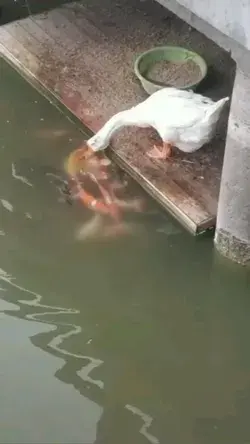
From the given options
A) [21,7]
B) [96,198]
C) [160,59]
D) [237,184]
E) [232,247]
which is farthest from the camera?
[21,7]

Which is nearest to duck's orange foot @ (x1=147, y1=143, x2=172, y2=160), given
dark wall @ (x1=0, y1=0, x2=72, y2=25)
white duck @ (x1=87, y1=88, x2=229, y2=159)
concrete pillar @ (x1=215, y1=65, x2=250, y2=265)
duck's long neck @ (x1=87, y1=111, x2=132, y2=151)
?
white duck @ (x1=87, y1=88, x2=229, y2=159)

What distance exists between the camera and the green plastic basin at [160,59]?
10.9 feet

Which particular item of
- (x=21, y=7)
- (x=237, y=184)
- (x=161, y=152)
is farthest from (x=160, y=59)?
(x=237, y=184)

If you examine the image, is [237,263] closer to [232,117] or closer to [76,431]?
[232,117]

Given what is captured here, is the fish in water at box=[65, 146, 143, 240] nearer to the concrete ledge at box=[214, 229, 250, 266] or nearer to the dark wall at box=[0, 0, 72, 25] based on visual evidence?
the concrete ledge at box=[214, 229, 250, 266]

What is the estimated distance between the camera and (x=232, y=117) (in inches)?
96.8

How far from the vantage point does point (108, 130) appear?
304cm

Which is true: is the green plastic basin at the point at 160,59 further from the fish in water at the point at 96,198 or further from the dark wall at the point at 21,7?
the dark wall at the point at 21,7

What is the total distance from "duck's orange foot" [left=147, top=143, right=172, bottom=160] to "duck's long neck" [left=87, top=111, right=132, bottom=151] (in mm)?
174

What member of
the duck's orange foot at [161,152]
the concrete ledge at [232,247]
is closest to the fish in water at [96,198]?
the duck's orange foot at [161,152]

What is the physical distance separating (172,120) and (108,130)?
31cm

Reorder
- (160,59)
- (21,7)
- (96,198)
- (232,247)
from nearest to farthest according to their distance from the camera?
(232,247)
(96,198)
(160,59)
(21,7)

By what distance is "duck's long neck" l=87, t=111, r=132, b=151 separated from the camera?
9.93ft

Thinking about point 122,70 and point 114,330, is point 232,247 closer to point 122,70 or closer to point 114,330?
point 114,330
